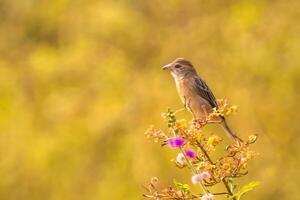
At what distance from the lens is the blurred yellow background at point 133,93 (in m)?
10.0

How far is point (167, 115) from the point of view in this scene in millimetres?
2939

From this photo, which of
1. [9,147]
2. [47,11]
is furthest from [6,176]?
[47,11]

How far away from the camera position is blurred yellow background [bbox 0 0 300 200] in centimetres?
1003

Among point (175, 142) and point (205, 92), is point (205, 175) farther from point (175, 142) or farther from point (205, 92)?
point (205, 92)

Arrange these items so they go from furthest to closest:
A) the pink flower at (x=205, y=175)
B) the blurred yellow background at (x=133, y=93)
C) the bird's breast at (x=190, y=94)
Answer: the blurred yellow background at (x=133, y=93)
the bird's breast at (x=190, y=94)
the pink flower at (x=205, y=175)

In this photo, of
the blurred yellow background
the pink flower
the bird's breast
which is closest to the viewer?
the pink flower

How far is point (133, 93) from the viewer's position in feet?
35.1

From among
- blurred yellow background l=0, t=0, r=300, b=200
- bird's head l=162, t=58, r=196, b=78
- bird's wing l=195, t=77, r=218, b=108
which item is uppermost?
blurred yellow background l=0, t=0, r=300, b=200

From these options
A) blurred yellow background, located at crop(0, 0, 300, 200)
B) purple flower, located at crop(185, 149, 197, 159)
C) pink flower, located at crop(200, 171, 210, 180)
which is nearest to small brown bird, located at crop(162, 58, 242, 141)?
purple flower, located at crop(185, 149, 197, 159)

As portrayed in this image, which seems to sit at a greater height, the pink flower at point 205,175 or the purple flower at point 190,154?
the purple flower at point 190,154

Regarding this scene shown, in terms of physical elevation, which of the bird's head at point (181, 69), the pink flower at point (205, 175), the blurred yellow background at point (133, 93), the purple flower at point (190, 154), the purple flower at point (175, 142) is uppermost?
the blurred yellow background at point (133, 93)

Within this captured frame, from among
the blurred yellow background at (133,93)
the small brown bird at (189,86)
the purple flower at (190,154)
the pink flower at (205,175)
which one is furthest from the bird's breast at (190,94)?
the blurred yellow background at (133,93)

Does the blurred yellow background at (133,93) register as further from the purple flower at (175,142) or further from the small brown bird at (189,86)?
the purple flower at (175,142)

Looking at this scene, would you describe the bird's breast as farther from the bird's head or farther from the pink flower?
the pink flower
